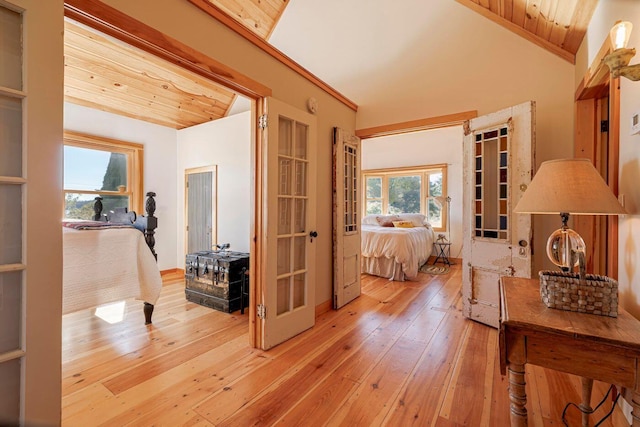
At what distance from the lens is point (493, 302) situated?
9.10 ft

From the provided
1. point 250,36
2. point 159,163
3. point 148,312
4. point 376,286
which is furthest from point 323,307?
point 159,163

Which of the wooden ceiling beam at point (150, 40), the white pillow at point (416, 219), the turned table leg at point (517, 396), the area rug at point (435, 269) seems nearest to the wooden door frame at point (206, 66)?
the wooden ceiling beam at point (150, 40)

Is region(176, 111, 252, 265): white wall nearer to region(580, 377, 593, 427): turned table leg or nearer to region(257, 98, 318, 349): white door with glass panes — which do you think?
region(257, 98, 318, 349): white door with glass panes

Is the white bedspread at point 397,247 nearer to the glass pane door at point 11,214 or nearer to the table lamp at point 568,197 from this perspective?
the table lamp at point 568,197

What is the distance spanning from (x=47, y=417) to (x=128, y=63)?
3.83 metres

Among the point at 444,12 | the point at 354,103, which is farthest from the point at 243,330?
the point at 444,12

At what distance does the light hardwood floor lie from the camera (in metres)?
1.61

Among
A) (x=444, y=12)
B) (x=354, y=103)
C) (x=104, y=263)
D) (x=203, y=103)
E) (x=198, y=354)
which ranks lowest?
(x=198, y=354)

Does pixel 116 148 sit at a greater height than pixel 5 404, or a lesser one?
greater

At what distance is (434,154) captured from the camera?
653 centimetres

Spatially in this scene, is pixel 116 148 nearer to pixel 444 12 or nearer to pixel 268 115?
pixel 268 115

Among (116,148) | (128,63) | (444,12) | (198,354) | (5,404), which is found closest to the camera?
(5,404)

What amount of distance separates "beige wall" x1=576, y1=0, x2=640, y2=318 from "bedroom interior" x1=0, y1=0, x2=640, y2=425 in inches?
0.4

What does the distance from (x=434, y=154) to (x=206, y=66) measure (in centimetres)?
577
